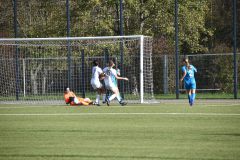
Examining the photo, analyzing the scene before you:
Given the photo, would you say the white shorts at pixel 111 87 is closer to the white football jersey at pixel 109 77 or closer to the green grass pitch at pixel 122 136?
the white football jersey at pixel 109 77

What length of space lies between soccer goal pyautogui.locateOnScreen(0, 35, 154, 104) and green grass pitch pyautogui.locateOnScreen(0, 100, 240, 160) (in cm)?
1173

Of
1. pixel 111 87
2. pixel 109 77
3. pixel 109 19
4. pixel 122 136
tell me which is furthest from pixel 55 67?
pixel 122 136

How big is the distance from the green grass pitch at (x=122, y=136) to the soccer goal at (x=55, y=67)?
11.7m

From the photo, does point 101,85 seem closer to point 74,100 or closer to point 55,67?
point 74,100

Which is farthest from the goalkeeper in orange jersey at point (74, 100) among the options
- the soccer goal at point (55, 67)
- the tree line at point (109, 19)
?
the tree line at point (109, 19)

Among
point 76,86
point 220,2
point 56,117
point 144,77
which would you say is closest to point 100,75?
point 144,77

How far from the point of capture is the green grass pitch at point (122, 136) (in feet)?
41.4

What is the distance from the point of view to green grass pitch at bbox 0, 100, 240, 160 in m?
12.6

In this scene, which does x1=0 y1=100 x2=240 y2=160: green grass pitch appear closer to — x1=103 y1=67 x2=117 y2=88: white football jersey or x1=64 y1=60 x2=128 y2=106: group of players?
x1=64 y1=60 x2=128 y2=106: group of players

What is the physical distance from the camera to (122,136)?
1584cm

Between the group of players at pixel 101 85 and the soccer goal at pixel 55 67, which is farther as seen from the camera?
the soccer goal at pixel 55 67

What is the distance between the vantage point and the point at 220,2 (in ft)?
197

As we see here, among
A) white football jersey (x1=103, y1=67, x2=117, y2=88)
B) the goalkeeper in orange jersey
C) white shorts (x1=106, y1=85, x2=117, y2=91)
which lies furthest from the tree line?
white shorts (x1=106, y1=85, x2=117, y2=91)

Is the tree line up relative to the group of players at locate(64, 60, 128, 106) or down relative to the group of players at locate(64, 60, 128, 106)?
up
